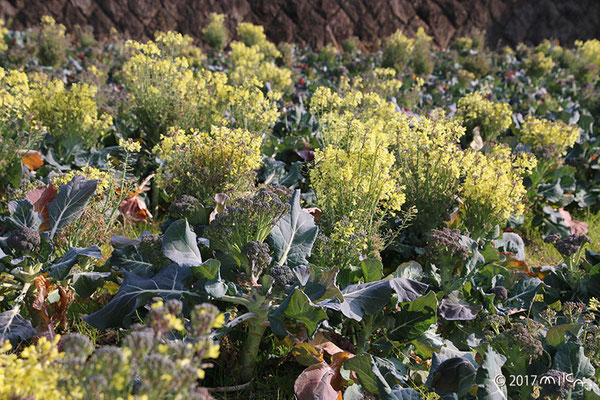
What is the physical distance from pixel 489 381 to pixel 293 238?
3.50 ft

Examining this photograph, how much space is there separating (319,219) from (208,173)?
2.42 feet

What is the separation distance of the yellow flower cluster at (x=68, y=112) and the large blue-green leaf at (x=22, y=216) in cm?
146

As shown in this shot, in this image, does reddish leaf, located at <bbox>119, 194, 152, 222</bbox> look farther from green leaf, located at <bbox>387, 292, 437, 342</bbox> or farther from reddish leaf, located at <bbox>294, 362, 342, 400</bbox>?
green leaf, located at <bbox>387, 292, 437, 342</bbox>

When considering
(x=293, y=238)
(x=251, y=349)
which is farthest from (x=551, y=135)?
(x=251, y=349)

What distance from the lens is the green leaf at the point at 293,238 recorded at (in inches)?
90.8

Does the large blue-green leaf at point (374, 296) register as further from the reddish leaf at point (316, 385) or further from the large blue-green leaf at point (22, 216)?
the large blue-green leaf at point (22, 216)

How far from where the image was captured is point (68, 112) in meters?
3.76

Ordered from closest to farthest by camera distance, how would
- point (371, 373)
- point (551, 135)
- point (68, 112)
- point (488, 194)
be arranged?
point (371, 373) < point (488, 194) < point (68, 112) < point (551, 135)

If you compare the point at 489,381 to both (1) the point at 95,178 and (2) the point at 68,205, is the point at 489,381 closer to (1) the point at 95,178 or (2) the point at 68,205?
(2) the point at 68,205

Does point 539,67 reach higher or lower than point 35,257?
higher

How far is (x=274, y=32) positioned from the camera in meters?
14.9

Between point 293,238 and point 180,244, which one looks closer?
point 180,244

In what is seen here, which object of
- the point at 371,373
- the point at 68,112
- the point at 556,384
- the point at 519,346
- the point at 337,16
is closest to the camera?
the point at 556,384

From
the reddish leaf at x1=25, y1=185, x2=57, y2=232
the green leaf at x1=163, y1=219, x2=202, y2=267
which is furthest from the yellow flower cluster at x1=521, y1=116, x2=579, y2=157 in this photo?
the reddish leaf at x1=25, y1=185, x2=57, y2=232
